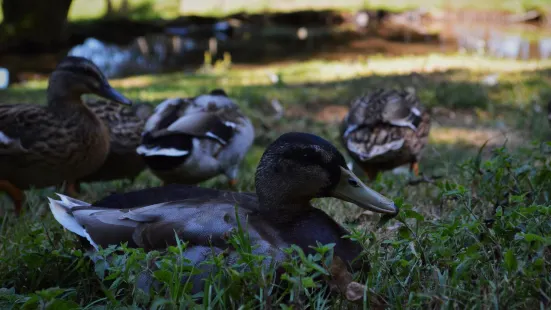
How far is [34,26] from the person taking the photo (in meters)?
14.4

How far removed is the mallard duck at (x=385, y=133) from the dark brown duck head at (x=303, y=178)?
7.88 feet

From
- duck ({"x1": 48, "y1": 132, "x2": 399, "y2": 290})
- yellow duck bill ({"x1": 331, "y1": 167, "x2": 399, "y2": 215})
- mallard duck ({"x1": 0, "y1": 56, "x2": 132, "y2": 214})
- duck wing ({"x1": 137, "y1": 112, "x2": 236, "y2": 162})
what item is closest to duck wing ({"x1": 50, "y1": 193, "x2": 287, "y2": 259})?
duck ({"x1": 48, "y1": 132, "x2": 399, "y2": 290})

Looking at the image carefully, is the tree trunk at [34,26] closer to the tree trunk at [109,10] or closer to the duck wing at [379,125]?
the tree trunk at [109,10]

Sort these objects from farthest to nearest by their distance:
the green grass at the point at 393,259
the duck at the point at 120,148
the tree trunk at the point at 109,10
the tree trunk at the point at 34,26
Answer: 1. the tree trunk at the point at 109,10
2. the tree trunk at the point at 34,26
3. the duck at the point at 120,148
4. the green grass at the point at 393,259

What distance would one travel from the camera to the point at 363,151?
547 centimetres

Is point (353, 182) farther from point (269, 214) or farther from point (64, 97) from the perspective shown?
point (64, 97)

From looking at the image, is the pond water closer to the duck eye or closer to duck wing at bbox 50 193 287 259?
duck wing at bbox 50 193 287 259

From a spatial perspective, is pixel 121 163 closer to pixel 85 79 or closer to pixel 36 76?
pixel 85 79

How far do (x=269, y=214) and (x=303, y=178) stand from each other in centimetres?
19

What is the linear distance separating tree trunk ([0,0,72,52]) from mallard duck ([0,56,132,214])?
9.77 metres

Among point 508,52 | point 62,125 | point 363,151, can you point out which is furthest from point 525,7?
point 62,125

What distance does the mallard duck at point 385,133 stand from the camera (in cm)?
549

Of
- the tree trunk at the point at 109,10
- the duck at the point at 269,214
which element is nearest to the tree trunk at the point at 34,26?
the tree trunk at the point at 109,10

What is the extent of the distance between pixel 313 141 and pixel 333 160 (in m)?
0.11
